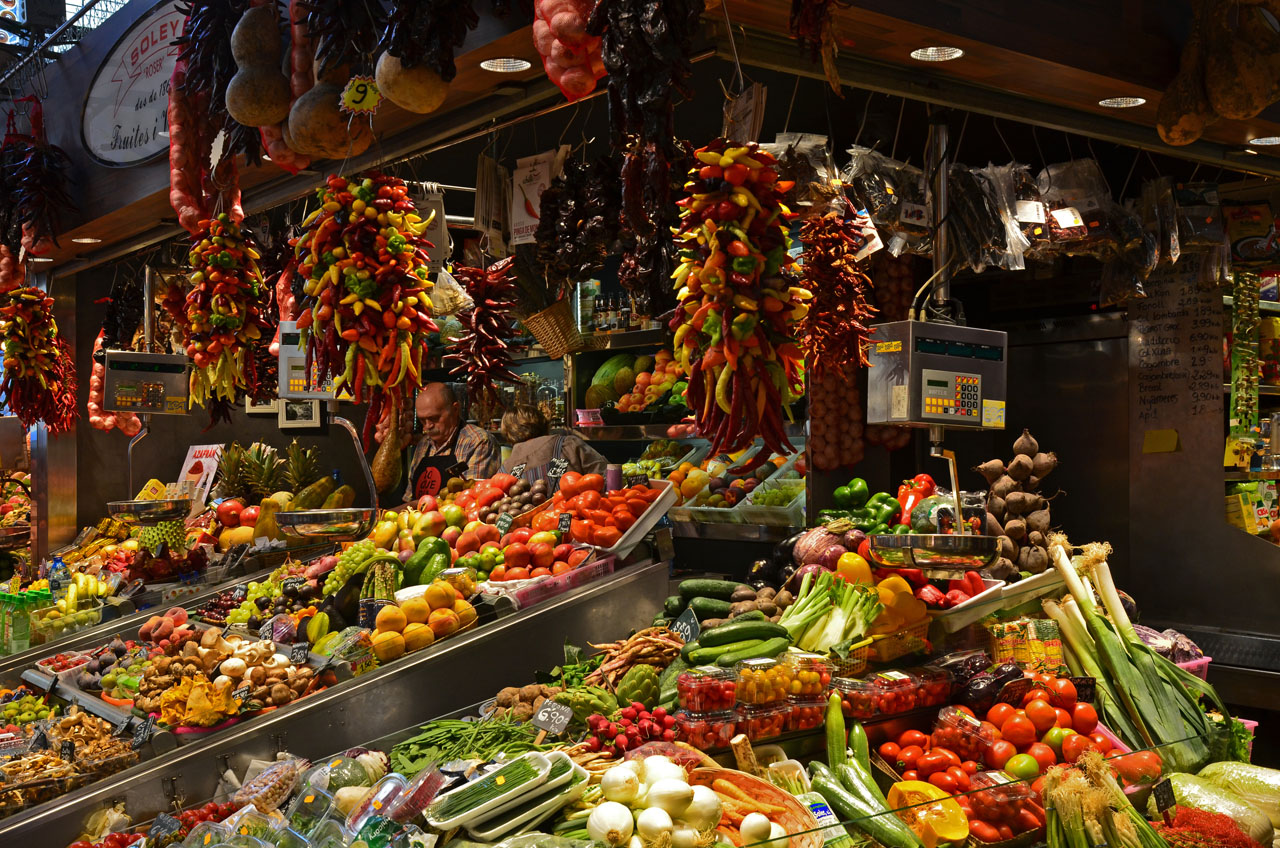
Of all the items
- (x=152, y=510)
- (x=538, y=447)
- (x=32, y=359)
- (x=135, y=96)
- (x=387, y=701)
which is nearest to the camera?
(x=387, y=701)

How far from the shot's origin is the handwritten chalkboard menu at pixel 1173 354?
5.96 meters

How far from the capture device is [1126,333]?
6.57 m

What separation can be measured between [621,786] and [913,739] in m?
1.22

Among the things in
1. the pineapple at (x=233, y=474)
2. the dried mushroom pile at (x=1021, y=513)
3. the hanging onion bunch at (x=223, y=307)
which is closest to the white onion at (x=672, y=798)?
the dried mushroom pile at (x=1021, y=513)

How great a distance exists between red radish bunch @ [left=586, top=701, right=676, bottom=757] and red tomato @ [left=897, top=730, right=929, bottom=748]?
2.63 ft

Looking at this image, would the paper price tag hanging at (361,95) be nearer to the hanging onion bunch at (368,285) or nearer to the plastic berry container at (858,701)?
the hanging onion bunch at (368,285)

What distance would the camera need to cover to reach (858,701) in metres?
3.30

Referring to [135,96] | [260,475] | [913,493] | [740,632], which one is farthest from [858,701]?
[260,475]

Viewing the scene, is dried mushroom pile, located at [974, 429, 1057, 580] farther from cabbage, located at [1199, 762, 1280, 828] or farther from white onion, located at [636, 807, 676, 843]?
white onion, located at [636, 807, 676, 843]

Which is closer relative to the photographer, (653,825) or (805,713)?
(653,825)

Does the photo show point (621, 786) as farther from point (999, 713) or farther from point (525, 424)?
point (525, 424)

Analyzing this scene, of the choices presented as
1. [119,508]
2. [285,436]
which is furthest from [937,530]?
[285,436]

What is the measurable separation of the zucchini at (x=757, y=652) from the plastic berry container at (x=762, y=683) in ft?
0.47

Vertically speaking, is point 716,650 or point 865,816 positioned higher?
point 716,650
